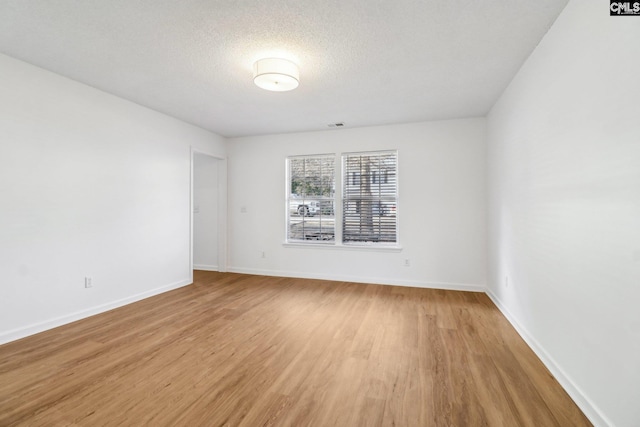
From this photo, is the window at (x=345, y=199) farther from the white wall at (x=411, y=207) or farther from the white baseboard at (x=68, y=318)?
the white baseboard at (x=68, y=318)

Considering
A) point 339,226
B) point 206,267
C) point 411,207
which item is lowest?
point 206,267

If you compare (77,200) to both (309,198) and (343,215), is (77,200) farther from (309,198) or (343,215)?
(343,215)

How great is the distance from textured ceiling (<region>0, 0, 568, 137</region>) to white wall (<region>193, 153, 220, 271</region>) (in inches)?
78.1

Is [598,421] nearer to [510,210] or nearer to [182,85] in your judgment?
[510,210]

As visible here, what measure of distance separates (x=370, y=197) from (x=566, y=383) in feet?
11.0

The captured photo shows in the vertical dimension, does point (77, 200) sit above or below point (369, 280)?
above

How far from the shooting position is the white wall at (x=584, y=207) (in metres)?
1.38

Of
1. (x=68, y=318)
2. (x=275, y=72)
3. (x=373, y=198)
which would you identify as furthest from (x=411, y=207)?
(x=68, y=318)

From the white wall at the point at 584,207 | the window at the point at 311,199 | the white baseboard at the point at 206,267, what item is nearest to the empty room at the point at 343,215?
the white wall at the point at 584,207
